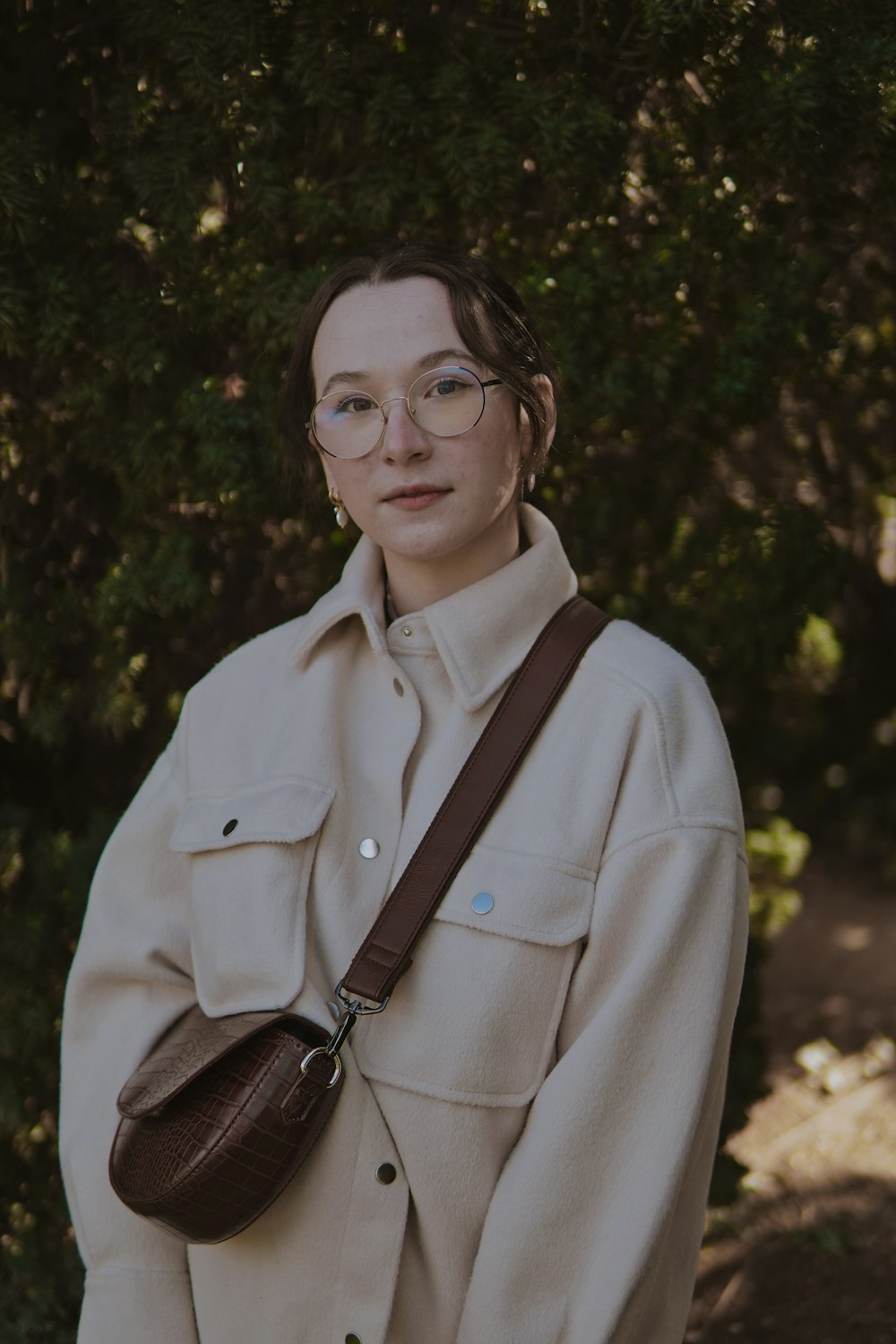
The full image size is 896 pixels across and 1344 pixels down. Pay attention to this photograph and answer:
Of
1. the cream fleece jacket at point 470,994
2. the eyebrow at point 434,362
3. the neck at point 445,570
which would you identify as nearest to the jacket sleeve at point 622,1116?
the cream fleece jacket at point 470,994

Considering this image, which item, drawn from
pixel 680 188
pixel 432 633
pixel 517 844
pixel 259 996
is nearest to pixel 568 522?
pixel 680 188

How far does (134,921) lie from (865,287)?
2.23 m

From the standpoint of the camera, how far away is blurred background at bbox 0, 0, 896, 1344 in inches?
91.3

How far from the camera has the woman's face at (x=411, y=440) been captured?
1759mm

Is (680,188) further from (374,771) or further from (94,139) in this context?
(374,771)

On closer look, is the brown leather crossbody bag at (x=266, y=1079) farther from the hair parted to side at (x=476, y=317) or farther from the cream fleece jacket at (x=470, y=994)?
the hair parted to side at (x=476, y=317)

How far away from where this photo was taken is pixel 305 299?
7.79 ft

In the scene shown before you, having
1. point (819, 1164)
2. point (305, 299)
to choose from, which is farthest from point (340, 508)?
point (819, 1164)

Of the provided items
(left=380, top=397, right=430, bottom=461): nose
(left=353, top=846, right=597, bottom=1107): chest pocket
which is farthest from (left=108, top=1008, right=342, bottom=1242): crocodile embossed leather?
(left=380, top=397, right=430, bottom=461): nose

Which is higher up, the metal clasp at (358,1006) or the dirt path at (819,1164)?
the metal clasp at (358,1006)

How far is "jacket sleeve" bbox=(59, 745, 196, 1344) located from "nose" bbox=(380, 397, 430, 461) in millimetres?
712

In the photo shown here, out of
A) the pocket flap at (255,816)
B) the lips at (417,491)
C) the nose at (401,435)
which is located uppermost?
the nose at (401,435)

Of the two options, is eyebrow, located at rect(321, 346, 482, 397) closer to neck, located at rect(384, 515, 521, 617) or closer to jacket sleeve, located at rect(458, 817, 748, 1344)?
neck, located at rect(384, 515, 521, 617)

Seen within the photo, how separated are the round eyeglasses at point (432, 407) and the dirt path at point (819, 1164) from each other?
2.52 m
